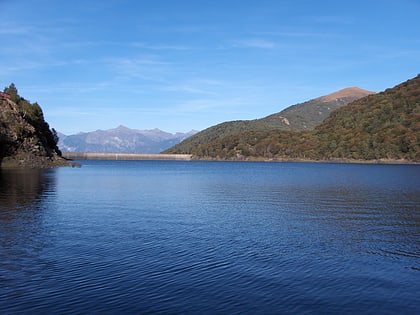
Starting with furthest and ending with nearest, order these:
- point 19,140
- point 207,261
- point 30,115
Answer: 1. point 30,115
2. point 19,140
3. point 207,261

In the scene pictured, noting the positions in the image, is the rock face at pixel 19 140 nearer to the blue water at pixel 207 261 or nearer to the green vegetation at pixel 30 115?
the green vegetation at pixel 30 115

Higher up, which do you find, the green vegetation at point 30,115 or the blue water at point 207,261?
the green vegetation at point 30,115

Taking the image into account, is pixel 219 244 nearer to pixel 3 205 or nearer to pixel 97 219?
pixel 97 219

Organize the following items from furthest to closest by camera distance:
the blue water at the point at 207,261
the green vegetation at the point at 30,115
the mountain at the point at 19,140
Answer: the green vegetation at the point at 30,115 → the mountain at the point at 19,140 → the blue water at the point at 207,261

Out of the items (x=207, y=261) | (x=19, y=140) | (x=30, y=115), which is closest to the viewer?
(x=207, y=261)

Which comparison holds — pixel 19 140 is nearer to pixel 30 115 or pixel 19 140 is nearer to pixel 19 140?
pixel 19 140

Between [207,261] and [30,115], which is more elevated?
[30,115]

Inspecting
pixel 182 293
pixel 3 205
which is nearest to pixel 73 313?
pixel 182 293

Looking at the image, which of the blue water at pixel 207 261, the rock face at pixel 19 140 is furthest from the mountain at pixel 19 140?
the blue water at pixel 207 261

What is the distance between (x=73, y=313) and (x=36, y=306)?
1682 millimetres

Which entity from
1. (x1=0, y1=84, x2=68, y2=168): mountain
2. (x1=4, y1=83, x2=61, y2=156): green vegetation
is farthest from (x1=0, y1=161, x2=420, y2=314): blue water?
(x1=4, y1=83, x2=61, y2=156): green vegetation

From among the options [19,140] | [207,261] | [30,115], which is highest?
[30,115]

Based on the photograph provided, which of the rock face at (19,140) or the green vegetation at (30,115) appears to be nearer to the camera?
the rock face at (19,140)

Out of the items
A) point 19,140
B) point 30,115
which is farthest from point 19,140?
point 30,115
